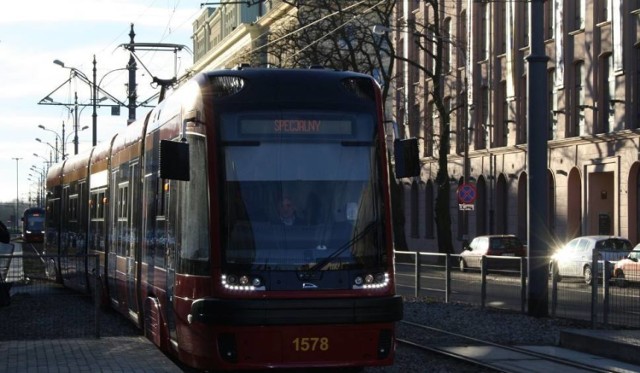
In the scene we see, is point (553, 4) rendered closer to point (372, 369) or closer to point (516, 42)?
point (516, 42)

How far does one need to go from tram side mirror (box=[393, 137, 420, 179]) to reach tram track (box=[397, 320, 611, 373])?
3084mm

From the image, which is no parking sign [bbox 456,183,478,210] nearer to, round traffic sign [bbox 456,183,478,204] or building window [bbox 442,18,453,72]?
round traffic sign [bbox 456,183,478,204]

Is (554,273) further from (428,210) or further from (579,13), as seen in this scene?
(428,210)

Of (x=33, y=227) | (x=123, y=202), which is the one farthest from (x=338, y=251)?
(x=33, y=227)

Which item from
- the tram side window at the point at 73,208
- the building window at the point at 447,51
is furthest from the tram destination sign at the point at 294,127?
the building window at the point at 447,51

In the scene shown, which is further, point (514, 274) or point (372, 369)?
point (514, 274)

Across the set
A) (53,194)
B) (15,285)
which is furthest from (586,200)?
(15,285)

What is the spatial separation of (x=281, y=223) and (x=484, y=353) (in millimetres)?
5548

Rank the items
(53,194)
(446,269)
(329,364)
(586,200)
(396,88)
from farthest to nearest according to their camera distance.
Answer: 1. (396,88)
2. (586,200)
3. (53,194)
4. (446,269)
5. (329,364)

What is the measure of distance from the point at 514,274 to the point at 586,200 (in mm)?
26096

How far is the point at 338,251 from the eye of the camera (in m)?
12.4

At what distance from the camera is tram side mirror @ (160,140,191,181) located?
1271 cm

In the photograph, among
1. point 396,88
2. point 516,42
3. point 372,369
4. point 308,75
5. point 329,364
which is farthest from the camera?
point 396,88

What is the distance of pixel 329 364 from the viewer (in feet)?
40.2
